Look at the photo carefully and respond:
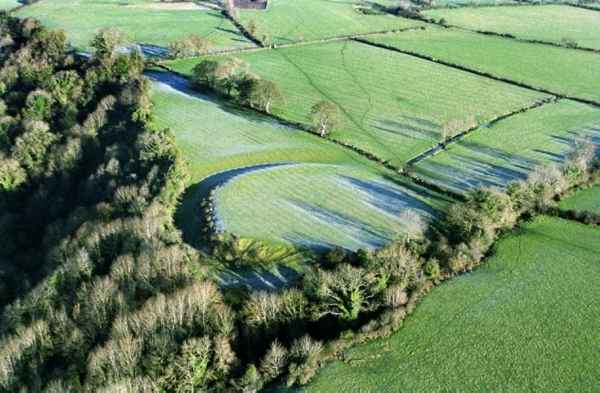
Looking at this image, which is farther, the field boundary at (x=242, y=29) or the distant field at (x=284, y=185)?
the field boundary at (x=242, y=29)

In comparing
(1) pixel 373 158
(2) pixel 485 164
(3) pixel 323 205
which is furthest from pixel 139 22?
(2) pixel 485 164

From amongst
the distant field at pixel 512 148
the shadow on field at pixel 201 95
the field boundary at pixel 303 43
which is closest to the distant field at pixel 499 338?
the distant field at pixel 512 148

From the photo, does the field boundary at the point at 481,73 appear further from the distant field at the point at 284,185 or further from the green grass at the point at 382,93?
the distant field at the point at 284,185

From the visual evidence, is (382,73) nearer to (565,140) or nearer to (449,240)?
(565,140)

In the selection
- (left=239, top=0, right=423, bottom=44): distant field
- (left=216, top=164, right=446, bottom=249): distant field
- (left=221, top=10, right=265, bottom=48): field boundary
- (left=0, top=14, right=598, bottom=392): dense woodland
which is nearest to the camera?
(left=0, top=14, right=598, bottom=392): dense woodland

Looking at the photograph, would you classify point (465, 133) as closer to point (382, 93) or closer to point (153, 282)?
point (382, 93)

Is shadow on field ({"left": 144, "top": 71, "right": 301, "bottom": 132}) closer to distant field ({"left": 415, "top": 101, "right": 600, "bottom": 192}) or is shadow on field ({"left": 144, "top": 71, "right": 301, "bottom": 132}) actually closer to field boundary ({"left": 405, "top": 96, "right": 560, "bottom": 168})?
field boundary ({"left": 405, "top": 96, "right": 560, "bottom": 168})

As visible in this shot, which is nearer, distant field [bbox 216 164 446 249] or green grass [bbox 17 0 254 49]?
distant field [bbox 216 164 446 249]

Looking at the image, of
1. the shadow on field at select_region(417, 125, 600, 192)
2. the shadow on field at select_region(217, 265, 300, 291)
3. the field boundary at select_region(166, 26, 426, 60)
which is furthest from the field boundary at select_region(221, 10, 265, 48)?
the shadow on field at select_region(217, 265, 300, 291)
